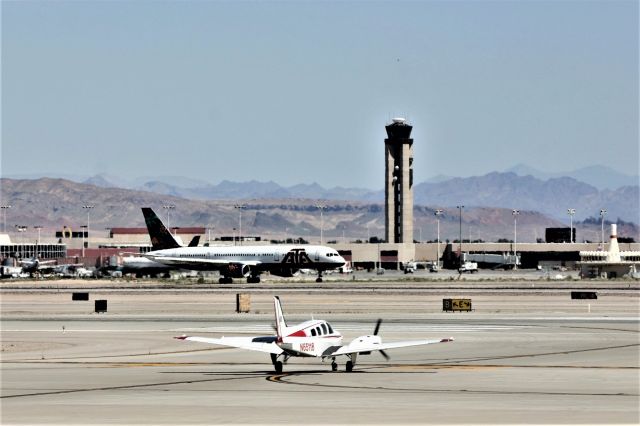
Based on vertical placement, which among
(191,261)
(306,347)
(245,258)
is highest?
(245,258)

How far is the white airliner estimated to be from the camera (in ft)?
514

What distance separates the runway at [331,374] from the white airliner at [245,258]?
200ft

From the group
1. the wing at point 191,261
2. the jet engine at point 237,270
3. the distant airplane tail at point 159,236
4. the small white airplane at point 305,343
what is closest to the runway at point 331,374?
the small white airplane at point 305,343

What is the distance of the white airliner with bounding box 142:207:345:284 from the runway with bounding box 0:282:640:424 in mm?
60898

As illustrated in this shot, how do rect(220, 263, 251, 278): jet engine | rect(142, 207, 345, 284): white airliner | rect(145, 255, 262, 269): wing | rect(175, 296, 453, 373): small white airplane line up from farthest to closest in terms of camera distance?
1. rect(145, 255, 262, 269): wing
2. rect(220, 263, 251, 278): jet engine
3. rect(142, 207, 345, 284): white airliner
4. rect(175, 296, 453, 373): small white airplane

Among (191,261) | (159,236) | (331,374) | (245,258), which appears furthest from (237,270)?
(331,374)

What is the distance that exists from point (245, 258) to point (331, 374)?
108 meters

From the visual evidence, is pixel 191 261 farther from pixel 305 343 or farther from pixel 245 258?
pixel 305 343

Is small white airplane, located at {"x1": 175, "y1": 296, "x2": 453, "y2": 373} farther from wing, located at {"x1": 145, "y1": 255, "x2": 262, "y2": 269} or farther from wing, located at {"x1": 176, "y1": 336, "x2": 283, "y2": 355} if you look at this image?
wing, located at {"x1": 145, "y1": 255, "x2": 262, "y2": 269}

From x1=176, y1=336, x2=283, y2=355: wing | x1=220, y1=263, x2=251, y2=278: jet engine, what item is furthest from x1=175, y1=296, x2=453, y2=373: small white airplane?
x1=220, y1=263, x2=251, y2=278: jet engine

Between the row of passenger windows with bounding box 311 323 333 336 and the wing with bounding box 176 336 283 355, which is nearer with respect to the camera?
the wing with bounding box 176 336 283 355

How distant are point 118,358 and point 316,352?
582 inches

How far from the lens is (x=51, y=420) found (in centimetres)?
3794

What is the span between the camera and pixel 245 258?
159750 millimetres
